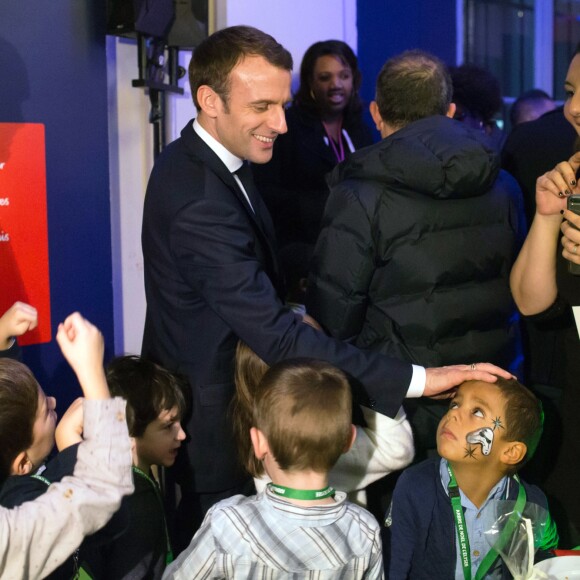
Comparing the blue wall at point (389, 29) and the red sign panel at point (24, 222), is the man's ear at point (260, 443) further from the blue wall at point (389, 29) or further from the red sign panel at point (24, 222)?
the blue wall at point (389, 29)

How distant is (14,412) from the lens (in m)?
1.89

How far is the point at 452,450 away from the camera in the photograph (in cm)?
230

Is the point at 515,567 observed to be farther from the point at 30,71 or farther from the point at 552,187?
the point at 30,71

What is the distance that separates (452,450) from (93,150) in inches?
74.2

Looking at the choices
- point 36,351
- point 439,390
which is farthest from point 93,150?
point 439,390

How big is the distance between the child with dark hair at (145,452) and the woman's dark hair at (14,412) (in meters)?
0.36

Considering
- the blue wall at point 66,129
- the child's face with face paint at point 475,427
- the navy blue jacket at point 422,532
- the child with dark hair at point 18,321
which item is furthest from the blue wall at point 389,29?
the child with dark hair at point 18,321

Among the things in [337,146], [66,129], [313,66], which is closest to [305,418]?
[66,129]

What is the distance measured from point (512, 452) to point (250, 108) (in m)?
1.14

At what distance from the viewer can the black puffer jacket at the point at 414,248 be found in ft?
8.04

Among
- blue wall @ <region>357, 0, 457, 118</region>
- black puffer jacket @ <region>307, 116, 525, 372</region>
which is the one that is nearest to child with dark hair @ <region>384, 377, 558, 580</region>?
black puffer jacket @ <region>307, 116, 525, 372</region>

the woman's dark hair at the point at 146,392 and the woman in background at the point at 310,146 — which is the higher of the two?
the woman in background at the point at 310,146

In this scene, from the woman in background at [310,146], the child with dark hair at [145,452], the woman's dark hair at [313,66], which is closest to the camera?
the child with dark hair at [145,452]

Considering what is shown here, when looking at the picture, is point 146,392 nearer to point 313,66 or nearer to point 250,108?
point 250,108
